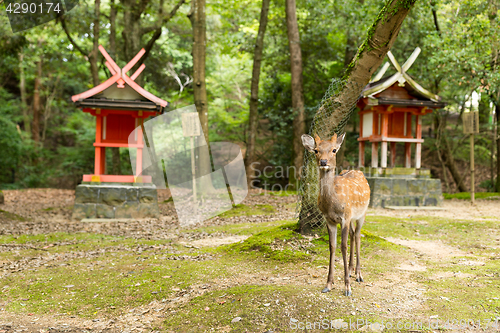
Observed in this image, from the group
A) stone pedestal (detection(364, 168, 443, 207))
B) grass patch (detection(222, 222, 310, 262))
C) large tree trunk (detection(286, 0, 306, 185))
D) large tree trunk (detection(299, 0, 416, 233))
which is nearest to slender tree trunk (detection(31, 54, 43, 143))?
large tree trunk (detection(286, 0, 306, 185))

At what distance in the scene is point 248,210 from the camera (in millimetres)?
10172

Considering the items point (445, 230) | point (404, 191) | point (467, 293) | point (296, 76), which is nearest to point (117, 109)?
point (296, 76)

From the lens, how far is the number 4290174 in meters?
10.8

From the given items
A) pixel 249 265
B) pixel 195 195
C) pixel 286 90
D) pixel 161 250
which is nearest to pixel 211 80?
pixel 286 90

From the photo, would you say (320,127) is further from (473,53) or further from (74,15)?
(74,15)

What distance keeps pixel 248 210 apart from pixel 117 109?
436cm

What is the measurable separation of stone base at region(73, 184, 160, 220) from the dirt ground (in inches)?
18.5

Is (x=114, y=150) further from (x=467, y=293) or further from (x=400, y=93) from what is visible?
(x=467, y=293)

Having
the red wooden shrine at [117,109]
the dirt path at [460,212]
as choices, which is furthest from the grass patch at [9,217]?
the dirt path at [460,212]

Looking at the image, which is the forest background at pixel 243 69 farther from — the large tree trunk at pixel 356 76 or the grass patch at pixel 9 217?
the large tree trunk at pixel 356 76

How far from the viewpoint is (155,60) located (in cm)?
1809

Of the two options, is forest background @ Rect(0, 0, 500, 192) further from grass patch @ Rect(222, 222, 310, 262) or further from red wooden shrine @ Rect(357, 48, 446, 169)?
grass patch @ Rect(222, 222, 310, 262)

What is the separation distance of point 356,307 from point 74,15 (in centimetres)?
1375

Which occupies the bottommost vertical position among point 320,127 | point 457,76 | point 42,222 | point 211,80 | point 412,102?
point 42,222
